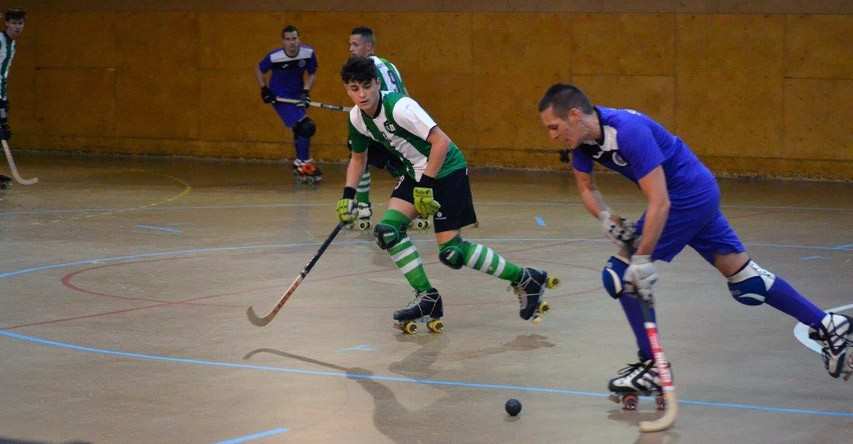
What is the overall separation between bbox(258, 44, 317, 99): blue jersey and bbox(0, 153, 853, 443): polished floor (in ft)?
12.7

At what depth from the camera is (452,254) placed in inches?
315

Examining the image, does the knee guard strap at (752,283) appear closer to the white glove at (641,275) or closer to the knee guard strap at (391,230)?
the white glove at (641,275)

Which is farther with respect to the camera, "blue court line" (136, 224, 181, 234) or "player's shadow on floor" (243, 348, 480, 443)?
"blue court line" (136, 224, 181, 234)

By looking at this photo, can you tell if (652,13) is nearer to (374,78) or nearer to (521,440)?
(374,78)

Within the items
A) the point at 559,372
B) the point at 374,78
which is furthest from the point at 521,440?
the point at 374,78

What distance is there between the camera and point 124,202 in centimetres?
1515

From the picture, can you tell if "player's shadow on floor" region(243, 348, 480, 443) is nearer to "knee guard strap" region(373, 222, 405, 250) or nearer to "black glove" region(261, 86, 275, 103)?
"knee guard strap" region(373, 222, 405, 250)

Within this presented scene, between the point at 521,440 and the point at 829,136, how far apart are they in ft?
41.3

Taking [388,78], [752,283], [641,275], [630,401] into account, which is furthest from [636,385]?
[388,78]

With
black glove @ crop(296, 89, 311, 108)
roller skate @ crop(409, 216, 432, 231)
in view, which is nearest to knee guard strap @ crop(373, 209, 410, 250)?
roller skate @ crop(409, 216, 432, 231)

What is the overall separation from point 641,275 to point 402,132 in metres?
2.59

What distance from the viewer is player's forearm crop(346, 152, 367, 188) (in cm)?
835

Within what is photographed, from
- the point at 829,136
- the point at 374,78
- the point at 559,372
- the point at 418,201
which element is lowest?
the point at 829,136

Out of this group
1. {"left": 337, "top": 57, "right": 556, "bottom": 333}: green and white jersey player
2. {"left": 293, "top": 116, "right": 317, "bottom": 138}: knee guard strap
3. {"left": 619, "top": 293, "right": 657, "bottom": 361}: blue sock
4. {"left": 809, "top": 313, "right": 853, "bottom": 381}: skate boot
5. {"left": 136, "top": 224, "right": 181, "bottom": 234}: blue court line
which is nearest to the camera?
{"left": 619, "top": 293, "right": 657, "bottom": 361}: blue sock
